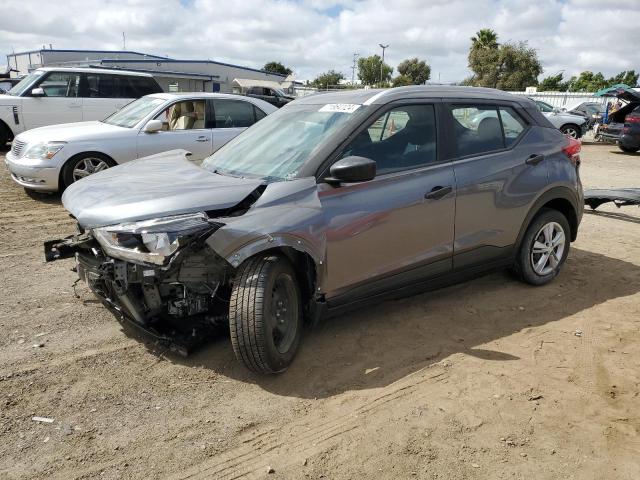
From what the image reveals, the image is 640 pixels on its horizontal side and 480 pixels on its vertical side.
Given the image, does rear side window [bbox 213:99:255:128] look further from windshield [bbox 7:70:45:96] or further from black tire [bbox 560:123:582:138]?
black tire [bbox 560:123:582:138]

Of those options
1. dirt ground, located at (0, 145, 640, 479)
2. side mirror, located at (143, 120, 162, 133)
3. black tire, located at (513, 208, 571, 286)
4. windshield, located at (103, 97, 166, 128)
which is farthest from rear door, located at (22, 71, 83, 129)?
black tire, located at (513, 208, 571, 286)

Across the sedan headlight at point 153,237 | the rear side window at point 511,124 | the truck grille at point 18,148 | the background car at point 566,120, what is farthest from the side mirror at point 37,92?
the background car at point 566,120

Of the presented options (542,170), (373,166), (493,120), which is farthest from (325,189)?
(542,170)

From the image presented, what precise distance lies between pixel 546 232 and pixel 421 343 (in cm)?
192

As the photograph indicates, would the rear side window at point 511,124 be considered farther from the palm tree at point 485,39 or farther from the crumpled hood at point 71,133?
the palm tree at point 485,39

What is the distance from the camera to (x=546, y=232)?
5129mm

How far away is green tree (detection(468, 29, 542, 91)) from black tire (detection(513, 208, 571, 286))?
44617mm

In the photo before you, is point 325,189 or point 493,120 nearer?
point 325,189

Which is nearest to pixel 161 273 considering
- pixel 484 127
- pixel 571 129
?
pixel 484 127

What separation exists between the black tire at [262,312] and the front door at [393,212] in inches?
14.0

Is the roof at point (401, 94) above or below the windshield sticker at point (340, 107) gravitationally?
above

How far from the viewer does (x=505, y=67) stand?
47.9 metres

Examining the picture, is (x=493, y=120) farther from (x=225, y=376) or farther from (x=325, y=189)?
(x=225, y=376)

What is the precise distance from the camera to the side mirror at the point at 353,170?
11.6ft
